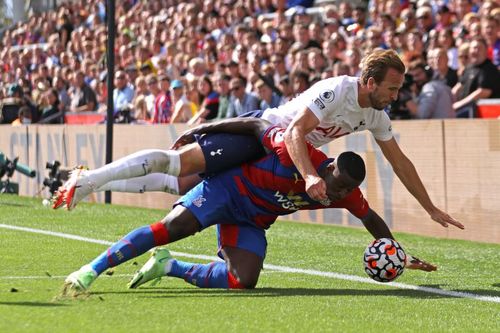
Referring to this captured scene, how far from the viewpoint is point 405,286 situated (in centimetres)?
915

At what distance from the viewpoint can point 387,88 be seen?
8.41m

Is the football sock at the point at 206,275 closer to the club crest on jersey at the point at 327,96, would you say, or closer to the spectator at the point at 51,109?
the club crest on jersey at the point at 327,96

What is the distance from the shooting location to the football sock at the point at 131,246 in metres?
8.06

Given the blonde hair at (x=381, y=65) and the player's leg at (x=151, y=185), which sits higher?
the blonde hair at (x=381, y=65)

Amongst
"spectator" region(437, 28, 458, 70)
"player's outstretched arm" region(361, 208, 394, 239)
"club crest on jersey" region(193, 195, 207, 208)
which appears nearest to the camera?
"club crest on jersey" region(193, 195, 207, 208)

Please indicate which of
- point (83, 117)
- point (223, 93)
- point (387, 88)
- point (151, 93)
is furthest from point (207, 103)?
point (387, 88)

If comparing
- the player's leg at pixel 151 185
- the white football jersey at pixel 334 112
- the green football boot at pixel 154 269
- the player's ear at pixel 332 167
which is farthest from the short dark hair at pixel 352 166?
the player's leg at pixel 151 185

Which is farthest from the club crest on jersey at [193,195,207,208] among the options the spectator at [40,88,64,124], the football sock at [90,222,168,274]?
the spectator at [40,88,64,124]

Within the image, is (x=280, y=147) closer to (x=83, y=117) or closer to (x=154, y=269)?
(x=154, y=269)

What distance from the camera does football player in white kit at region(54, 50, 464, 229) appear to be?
820 centimetres

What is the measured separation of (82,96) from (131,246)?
51.9 feet

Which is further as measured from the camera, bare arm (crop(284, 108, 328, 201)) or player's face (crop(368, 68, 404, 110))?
player's face (crop(368, 68, 404, 110))

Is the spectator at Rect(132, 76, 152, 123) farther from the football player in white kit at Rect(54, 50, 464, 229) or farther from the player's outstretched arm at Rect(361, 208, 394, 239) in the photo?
the football player in white kit at Rect(54, 50, 464, 229)

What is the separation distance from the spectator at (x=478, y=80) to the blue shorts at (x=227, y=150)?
6.45m
